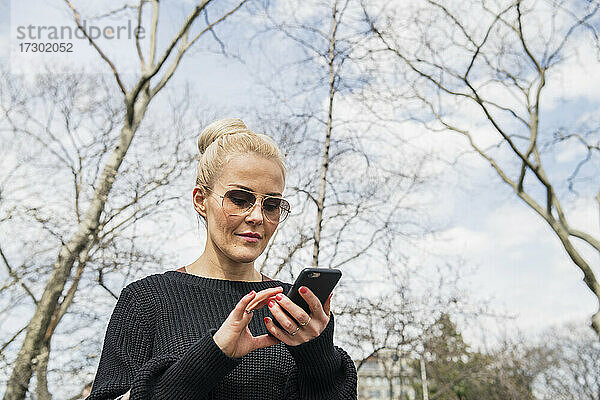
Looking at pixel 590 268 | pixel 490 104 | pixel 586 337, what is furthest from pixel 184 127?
pixel 586 337

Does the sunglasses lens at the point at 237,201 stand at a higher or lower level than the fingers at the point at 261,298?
higher

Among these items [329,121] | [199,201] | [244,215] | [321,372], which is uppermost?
[329,121]

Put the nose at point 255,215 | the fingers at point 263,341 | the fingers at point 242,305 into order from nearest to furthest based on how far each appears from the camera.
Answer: the fingers at point 242,305 < the fingers at point 263,341 < the nose at point 255,215

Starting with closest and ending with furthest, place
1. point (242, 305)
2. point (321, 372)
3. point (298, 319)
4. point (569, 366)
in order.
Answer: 1. point (242, 305)
2. point (298, 319)
3. point (321, 372)
4. point (569, 366)

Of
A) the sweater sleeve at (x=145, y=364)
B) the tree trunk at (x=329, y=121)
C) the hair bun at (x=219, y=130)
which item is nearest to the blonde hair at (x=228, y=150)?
the hair bun at (x=219, y=130)

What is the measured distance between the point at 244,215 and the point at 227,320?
1.58ft

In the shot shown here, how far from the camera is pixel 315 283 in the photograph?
1.48 m

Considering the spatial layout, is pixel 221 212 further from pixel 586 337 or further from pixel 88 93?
pixel 586 337

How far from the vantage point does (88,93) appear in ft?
32.7

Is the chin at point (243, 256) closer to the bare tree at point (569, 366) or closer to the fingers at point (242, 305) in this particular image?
the fingers at point (242, 305)

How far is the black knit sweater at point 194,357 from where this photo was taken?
150 centimetres

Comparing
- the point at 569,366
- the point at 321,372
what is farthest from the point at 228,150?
the point at 569,366

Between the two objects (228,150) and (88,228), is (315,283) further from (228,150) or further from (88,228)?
(88,228)

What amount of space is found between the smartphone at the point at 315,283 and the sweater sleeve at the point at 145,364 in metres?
0.20
